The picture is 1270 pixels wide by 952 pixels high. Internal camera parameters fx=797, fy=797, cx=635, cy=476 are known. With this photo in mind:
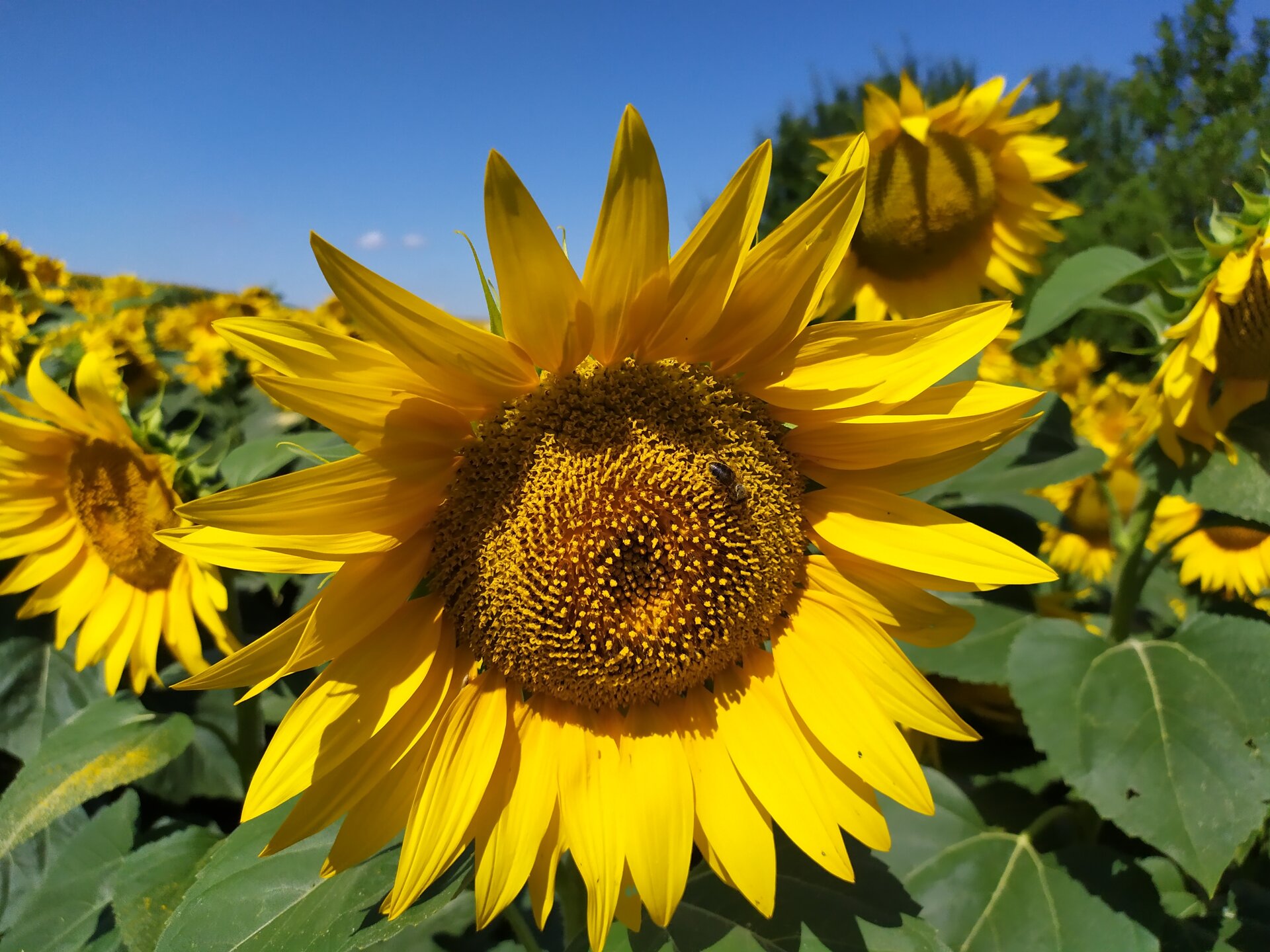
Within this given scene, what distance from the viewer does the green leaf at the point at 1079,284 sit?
7.92 ft

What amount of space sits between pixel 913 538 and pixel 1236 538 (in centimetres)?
282

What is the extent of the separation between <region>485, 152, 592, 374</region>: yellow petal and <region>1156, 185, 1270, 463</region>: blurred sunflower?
177 cm

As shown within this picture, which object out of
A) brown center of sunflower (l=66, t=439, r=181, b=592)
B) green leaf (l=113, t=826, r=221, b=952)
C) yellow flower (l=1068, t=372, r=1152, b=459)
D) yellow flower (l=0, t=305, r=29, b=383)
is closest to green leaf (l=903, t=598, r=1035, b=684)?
yellow flower (l=1068, t=372, r=1152, b=459)

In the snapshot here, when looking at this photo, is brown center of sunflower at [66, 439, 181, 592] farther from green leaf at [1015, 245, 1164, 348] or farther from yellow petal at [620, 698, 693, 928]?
green leaf at [1015, 245, 1164, 348]

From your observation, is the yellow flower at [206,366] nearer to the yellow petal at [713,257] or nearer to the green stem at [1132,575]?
the yellow petal at [713,257]

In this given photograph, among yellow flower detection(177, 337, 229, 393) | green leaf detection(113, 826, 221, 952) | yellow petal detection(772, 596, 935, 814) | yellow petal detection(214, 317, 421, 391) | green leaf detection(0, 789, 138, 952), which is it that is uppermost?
yellow flower detection(177, 337, 229, 393)

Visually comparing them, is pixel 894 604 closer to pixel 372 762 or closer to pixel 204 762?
pixel 372 762

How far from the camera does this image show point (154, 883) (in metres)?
1.90

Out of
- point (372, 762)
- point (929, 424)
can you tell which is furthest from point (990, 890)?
point (372, 762)

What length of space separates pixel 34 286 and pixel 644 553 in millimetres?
5472

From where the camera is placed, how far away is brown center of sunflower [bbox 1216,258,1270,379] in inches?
80.8

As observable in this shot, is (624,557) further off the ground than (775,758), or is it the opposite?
(624,557)

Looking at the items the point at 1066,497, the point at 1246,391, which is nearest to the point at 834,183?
the point at 1246,391

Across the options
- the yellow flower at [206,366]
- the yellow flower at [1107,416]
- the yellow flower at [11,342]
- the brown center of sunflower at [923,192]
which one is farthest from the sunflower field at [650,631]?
the yellow flower at [206,366]
